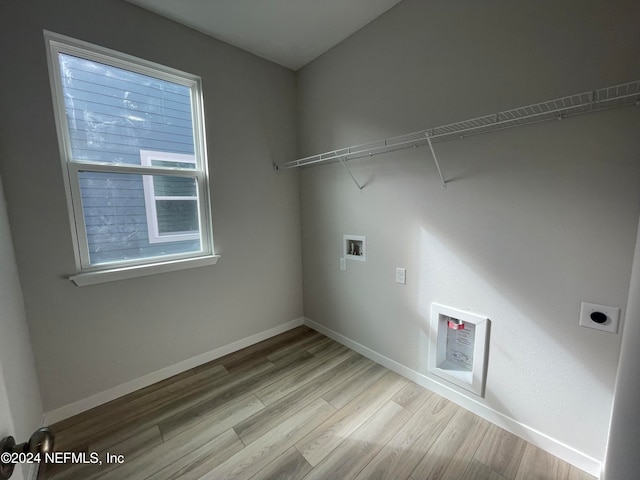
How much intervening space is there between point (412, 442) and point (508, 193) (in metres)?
1.52

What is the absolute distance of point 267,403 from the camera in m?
1.83

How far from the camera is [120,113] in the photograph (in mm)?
1831

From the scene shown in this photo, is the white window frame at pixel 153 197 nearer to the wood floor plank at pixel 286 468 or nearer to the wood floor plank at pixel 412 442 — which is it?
the wood floor plank at pixel 286 468

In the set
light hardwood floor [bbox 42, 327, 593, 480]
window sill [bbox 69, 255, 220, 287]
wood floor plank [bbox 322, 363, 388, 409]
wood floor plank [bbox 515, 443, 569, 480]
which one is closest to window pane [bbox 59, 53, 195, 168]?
window sill [bbox 69, 255, 220, 287]

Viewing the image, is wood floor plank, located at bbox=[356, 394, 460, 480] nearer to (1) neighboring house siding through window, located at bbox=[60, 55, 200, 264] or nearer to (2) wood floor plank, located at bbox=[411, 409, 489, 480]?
(2) wood floor plank, located at bbox=[411, 409, 489, 480]

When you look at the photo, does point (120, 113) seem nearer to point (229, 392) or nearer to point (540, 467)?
point (229, 392)

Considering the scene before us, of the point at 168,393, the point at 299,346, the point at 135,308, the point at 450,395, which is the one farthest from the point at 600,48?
the point at 168,393

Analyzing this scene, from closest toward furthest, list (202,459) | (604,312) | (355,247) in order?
(604,312)
(202,459)
(355,247)

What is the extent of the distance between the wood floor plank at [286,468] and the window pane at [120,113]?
2.12 meters

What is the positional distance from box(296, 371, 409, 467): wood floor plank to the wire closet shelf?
67.3 inches

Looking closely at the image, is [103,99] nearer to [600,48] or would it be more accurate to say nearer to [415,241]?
[415,241]

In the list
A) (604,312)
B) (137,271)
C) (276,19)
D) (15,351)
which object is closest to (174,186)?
(137,271)

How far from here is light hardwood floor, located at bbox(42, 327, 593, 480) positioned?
1366 mm

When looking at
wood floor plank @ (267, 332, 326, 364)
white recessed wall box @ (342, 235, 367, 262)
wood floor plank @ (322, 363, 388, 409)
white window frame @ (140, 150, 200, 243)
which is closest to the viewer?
wood floor plank @ (322, 363, 388, 409)
